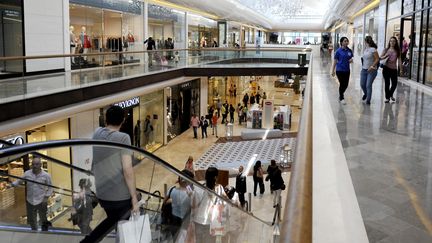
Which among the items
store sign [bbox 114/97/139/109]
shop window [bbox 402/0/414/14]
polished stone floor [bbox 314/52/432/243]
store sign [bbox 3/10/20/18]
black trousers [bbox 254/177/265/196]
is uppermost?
shop window [bbox 402/0/414/14]

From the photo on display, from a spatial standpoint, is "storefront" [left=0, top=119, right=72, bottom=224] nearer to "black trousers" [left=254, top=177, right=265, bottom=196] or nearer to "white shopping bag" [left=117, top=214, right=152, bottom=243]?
"white shopping bag" [left=117, top=214, right=152, bottom=243]

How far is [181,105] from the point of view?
2859cm

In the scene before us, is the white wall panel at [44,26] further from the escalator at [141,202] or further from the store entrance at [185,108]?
the escalator at [141,202]

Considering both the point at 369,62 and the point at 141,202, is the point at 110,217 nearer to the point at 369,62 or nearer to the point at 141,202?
the point at 141,202

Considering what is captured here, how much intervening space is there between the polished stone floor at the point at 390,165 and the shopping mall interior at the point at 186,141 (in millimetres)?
18

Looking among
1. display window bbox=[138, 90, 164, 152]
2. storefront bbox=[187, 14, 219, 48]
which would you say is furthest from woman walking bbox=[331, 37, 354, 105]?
storefront bbox=[187, 14, 219, 48]

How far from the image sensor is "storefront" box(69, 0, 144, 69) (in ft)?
62.0

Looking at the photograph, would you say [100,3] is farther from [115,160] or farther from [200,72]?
[115,160]

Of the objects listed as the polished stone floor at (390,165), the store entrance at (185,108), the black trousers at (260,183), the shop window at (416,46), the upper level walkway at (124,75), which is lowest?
the black trousers at (260,183)

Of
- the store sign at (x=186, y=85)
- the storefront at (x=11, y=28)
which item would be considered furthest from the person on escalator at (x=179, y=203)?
the store sign at (x=186, y=85)

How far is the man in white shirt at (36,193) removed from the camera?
13.1 feet

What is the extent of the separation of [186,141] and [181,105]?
3.54 meters

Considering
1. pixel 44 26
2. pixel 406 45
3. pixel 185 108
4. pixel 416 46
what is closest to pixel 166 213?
pixel 416 46

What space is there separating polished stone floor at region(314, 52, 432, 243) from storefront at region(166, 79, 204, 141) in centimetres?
1788
